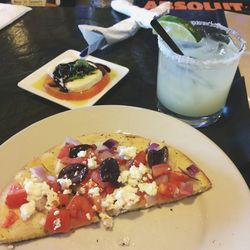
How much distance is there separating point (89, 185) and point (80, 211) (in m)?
0.06

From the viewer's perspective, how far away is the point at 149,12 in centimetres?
147

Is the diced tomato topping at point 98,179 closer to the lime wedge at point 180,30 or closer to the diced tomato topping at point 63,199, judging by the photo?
the diced tomato topping at point 63,199

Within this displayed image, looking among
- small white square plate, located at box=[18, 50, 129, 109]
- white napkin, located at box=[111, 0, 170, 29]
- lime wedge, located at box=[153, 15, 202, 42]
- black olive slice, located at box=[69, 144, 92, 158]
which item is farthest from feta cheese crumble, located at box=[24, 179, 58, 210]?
white napkin, located at box=[111, 0, 170, 29]

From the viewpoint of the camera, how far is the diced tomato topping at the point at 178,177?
829 millimetres

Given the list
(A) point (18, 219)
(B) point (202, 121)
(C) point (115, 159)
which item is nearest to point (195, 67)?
(B) point (202, 121)

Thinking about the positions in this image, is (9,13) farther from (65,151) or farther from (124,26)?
(65,151)

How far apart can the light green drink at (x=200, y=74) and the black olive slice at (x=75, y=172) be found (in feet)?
1.10

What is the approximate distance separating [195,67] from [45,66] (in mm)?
547

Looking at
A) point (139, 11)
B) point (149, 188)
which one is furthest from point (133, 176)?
point (139, 11)

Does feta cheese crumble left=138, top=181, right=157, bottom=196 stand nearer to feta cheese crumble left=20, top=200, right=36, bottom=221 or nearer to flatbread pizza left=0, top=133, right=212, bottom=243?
flatbread pizza left=0, top=133, right=212, bottom=243

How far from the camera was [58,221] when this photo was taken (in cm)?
74

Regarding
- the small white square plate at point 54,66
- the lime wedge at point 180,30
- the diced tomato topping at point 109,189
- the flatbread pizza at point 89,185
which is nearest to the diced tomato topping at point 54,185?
the flatbread pizza at point 89,185

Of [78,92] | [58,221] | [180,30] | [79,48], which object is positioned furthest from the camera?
[79,48]

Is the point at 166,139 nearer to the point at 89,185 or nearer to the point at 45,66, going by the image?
the point at 89,185
